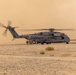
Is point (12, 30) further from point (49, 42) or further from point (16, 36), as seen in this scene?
point (49, 42)

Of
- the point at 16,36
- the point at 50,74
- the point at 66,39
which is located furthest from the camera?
the point at 16,36

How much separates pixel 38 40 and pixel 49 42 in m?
3.01

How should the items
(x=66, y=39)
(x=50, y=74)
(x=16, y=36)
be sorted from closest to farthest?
(x=50, y=74), (x=66, y=39), (x=16, y=36)

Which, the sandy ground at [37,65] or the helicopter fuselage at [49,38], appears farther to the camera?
the helicopter fuselage at [49,38]

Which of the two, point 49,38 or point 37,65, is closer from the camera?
point 37,65

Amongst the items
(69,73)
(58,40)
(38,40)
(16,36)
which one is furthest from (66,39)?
(69,73)

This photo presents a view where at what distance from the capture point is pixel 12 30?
9144 centimetres

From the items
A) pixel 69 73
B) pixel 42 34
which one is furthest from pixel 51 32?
pixel 69 73

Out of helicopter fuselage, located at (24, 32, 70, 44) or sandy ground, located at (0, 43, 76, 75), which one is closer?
sandy ground, located at (0, 43, 76, 75)

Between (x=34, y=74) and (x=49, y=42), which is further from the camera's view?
(x=49, y=42)

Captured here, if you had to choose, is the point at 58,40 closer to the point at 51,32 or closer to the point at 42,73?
the point at 51,32

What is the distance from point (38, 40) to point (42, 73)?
64.7 meters

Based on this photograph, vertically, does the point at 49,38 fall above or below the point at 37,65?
below

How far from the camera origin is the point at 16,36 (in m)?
87.4
